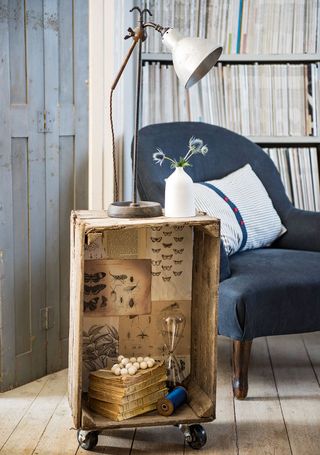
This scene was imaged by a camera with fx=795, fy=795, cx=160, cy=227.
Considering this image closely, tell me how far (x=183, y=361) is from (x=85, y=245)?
518 millimetres

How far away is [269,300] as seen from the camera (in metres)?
2.71

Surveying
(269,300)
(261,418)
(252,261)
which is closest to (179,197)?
(269,300)

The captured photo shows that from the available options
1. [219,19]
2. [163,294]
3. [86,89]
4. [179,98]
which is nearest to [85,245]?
[163,294]

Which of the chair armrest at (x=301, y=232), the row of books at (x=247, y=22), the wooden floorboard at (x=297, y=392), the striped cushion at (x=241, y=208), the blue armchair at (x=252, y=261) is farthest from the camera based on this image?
the row of books at (x=247, y=22)

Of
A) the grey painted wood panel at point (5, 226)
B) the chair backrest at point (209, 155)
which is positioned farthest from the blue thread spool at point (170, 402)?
the chair backrest at point (209, 155)

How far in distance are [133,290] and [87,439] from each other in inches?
19.1

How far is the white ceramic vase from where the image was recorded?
7.76 ft

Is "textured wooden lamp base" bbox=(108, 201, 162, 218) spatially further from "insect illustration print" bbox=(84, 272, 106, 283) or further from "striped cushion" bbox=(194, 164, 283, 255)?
"striped cushion" bbox=(194, 164, 283, 255)

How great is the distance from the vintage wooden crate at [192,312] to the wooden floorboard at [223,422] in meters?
0.09

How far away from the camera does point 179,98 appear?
3.62 metres

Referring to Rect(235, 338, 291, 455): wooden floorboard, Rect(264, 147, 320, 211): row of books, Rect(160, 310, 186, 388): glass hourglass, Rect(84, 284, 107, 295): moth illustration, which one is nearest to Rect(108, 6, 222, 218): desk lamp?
Rect(84, 284, 107, 295): moth illustration

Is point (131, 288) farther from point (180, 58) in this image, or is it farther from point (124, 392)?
point (180, 58)

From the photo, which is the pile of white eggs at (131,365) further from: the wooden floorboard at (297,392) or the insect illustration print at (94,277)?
the wooden floorboard at (297,392)

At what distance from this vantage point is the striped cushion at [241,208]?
9.92 ft
